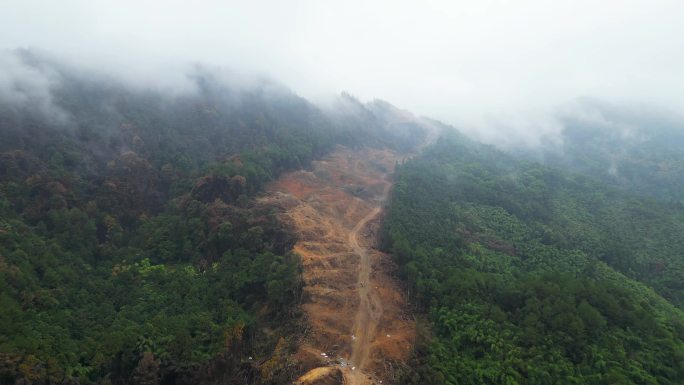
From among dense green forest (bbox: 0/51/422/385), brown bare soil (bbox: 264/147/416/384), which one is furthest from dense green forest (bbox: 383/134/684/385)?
dense green forest (bbox: 0/51/422/385)

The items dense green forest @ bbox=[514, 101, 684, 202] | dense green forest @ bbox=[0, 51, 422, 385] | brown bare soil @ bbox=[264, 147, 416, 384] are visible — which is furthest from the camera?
dense green forest @ bbox=[514, 101, 684, 202]

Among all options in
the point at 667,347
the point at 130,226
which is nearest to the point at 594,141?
the point at 667,347

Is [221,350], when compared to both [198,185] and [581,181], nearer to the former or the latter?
[198,185]

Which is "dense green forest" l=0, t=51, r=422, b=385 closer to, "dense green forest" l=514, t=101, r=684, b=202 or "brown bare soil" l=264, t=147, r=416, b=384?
"brown bare soil" l=264, t=147, r=416, b=384

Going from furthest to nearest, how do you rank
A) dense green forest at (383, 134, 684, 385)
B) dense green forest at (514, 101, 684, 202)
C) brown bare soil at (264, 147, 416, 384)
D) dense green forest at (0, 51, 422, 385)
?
dense green forest at (514, 101, 684, 202) < brown bare soil at (264, 147, 416, 384) < dense green forest at (0, 51, 422, 385) < dense green forest at (383, 134, 684, 385)

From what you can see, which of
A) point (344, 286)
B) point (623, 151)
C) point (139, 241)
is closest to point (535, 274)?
point (344, 286)

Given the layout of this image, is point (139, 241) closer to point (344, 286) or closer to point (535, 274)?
point (344, 286)
